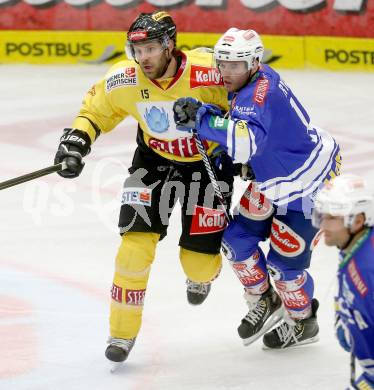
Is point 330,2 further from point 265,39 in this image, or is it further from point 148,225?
point 148,225

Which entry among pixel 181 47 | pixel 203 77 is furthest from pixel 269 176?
pixel 181 47

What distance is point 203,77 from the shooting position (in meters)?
4.93

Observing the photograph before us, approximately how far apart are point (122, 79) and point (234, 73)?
52cm

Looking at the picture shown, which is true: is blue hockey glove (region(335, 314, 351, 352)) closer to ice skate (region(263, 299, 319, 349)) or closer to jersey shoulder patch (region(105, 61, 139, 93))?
ice skate (region(263, 299, 319, 349))

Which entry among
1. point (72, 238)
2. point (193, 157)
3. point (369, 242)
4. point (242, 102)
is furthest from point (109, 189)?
point (369, 242)

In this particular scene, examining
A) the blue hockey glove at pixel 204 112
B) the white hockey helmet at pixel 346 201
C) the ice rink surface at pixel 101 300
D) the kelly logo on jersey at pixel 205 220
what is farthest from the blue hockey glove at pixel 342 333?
the kelly logo on jersey at pixel 205 220

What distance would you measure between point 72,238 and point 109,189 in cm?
95

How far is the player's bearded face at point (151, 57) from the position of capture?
484cm

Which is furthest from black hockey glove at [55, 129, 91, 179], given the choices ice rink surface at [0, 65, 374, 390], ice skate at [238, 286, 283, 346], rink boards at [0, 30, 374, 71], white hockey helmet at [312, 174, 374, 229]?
rink boards at [0, 30, 374, 71]

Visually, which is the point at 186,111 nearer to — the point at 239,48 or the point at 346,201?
the point at 239,48

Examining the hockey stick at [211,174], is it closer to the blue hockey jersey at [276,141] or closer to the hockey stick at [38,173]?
the blue hockey jersey at [276,141]

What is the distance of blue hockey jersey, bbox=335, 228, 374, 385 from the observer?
130 inches

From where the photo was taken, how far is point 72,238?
21.9 ft

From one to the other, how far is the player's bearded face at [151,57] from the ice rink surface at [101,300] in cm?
121
